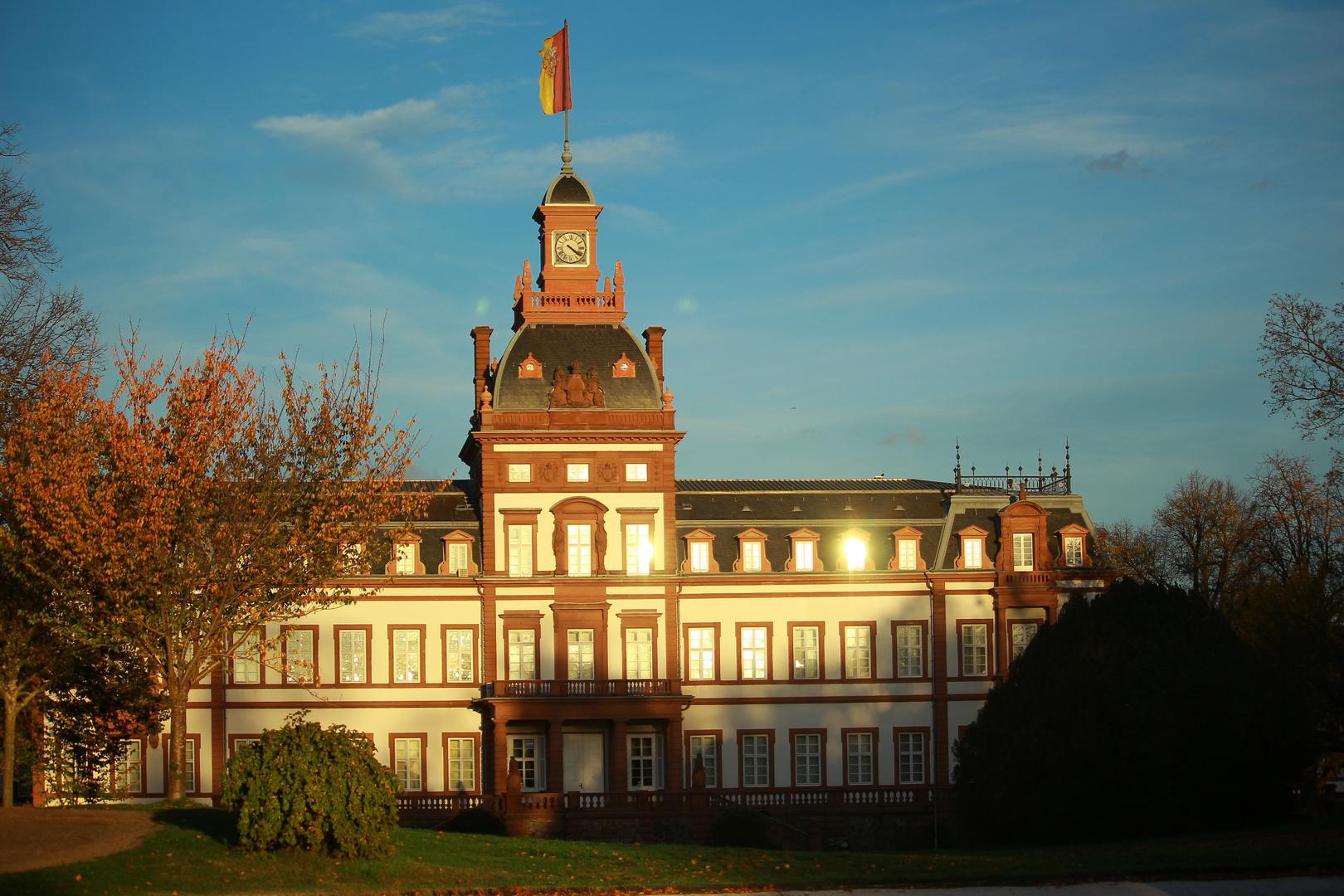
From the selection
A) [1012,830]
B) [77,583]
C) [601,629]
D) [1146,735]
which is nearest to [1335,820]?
[1146,735]

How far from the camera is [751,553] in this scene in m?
59.9

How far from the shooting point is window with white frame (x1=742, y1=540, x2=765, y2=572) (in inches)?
2355

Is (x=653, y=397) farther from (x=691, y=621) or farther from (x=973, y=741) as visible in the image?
(x=973, y=741)

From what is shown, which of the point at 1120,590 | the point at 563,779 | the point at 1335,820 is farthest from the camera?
the point at 563,779

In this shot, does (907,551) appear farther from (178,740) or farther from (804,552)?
(178,740)

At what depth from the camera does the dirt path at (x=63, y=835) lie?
30.8m

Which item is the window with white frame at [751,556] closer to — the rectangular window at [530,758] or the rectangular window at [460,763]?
the rectangular window at [530,758]

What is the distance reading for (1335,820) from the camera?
38.1 m

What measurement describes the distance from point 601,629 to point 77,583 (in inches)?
907

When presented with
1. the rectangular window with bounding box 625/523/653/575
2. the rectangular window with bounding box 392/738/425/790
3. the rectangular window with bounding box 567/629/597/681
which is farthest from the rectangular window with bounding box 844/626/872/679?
the rectangular window with bounding box 392/738/425/790

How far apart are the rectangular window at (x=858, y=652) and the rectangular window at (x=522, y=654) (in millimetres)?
12088

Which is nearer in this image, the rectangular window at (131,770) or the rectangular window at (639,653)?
the rectangular window at (131,770)

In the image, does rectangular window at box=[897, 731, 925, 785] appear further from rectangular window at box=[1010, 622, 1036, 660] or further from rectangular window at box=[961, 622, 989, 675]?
rectangular window at box=[1010, 622, 1036, 660]

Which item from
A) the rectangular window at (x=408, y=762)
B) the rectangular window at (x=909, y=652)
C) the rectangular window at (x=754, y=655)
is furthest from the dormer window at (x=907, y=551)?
the rectangular window at (x=408, y=762)
